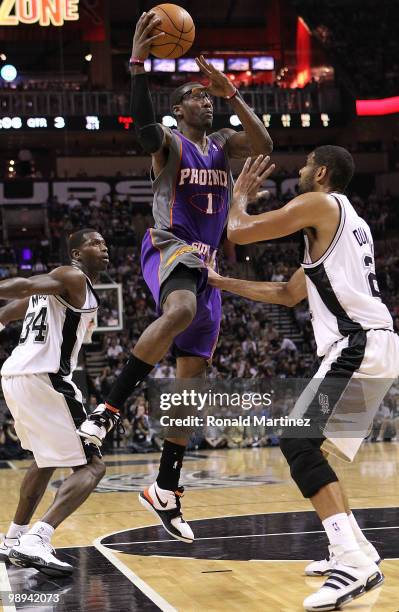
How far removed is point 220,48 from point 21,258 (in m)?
13.7

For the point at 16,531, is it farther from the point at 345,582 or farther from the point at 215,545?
the point at 345,582

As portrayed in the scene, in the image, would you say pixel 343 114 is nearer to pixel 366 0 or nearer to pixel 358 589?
pixel 366 0

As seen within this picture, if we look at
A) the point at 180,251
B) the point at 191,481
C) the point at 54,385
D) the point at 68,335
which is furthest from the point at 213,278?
the point at 191,481

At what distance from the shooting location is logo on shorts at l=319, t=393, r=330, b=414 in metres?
4.84

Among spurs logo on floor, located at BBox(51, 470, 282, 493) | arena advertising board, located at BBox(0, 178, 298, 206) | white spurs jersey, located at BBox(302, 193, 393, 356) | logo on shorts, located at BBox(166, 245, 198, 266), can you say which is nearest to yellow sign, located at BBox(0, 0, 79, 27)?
arena advertising board, located at BBox(0, 178, 298, 206)

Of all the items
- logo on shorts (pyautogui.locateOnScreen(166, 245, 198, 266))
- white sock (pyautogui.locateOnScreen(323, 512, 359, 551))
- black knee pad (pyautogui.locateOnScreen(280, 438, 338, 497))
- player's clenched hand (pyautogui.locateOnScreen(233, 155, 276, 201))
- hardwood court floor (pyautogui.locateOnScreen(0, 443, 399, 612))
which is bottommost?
hardwood court floor (pyautogui.locateOnScreen(0, 443, 399, 612))

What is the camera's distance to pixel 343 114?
98.3ft

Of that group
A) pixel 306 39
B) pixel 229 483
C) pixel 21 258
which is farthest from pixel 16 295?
pixel 306 39

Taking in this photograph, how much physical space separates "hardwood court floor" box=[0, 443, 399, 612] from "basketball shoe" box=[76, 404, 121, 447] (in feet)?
2.85

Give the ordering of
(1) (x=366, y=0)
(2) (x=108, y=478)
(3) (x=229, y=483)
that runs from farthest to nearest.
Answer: (1) (x=366, y=0), (2) (x=108, y=478), (3) (x=229, y=483)

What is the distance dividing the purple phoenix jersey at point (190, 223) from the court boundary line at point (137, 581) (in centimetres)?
143

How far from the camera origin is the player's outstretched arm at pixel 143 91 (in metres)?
5.36

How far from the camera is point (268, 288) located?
18.7 feet

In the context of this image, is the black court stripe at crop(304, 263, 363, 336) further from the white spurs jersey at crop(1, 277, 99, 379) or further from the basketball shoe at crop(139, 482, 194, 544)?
the white spurs jersey at crop(1, 277, 99, 379)
